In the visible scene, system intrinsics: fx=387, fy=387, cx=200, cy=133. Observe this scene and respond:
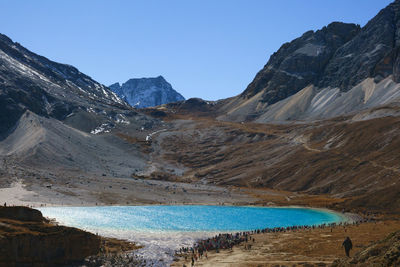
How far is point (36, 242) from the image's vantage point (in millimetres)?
34250

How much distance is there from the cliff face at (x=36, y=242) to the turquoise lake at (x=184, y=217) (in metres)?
21.8

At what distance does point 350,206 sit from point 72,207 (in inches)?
Result: 2375

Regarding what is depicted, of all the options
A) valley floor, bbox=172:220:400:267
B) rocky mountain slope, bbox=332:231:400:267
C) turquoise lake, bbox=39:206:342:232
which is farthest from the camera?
turquoise lake, bbox=39:206:342:232

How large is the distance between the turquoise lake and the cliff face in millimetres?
21816

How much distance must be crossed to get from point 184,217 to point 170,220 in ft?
16.9

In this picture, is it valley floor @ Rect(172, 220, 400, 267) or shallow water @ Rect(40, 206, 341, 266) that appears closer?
valley floor @ Rect(172, 220, 400, 267)

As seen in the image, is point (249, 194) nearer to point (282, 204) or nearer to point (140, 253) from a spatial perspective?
point (282, 204)

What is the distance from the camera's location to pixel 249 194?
110m

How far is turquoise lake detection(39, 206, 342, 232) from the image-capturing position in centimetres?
6388

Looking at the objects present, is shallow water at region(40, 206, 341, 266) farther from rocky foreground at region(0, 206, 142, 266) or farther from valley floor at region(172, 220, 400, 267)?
rocky foreground at region(0, 206, 142, 266)

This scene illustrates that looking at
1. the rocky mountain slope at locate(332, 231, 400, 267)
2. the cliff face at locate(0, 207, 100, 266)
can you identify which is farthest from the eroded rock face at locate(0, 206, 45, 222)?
the rocky mountain slope at locate(332, 231, 400, 267)

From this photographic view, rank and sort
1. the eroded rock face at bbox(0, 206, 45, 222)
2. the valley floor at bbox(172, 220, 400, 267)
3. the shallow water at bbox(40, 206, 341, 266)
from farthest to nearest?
the shallow water at bbox(40, 206, 341, 266) → the valley floor at bbox(172, 220, 400, 267) → the eroded rock face at bbox(0, 206, 45, 222)

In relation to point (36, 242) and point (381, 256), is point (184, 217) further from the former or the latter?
point (381, 256)

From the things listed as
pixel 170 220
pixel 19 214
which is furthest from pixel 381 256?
pixel 170 220
